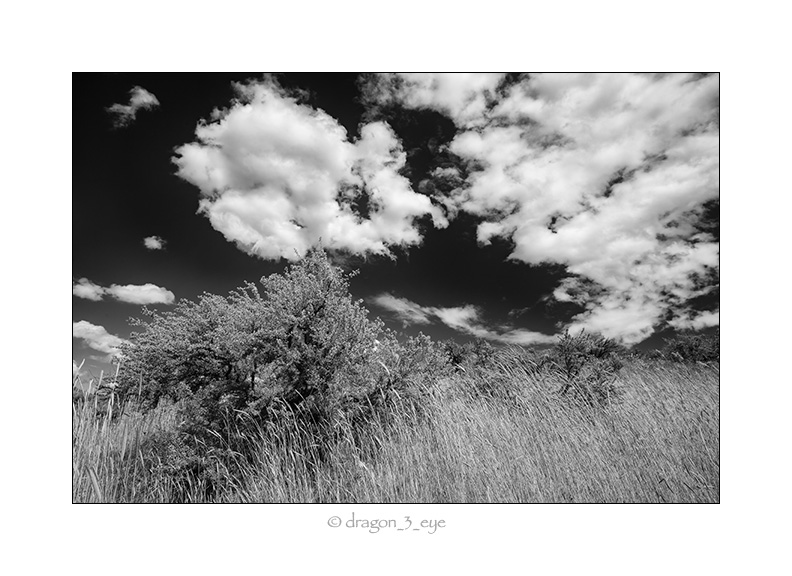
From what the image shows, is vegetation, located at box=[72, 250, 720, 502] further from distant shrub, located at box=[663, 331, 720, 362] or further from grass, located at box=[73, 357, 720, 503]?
distant shrub, located at box=[663, 331, 720, 362]

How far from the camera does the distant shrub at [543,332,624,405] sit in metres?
5.05

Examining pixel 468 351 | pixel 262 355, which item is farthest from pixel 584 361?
pixel 262 355

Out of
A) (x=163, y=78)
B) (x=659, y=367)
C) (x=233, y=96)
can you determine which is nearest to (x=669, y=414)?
(x=659, y=367)

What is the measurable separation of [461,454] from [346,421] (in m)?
1.34

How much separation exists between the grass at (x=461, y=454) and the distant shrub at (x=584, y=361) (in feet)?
2.28

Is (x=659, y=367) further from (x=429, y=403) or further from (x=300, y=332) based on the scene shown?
(x=300, y=332)

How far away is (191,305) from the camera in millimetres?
4621

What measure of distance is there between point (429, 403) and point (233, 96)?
3341 mm

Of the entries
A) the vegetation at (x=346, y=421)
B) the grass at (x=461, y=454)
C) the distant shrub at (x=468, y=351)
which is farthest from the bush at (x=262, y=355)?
the distant shrub at (x=468, y=351)

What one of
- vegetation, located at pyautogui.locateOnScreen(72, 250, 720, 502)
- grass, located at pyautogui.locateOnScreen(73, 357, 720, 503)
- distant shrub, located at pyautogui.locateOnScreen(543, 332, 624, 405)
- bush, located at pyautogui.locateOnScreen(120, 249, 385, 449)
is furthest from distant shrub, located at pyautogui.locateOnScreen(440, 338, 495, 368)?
bush, located at pyautogui.locateOnScreen(120, 249, 385, 449)

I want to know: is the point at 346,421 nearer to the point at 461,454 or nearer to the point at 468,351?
the point at 461,454

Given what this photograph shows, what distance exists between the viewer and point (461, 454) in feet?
9.40

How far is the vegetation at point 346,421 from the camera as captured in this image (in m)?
2.75
